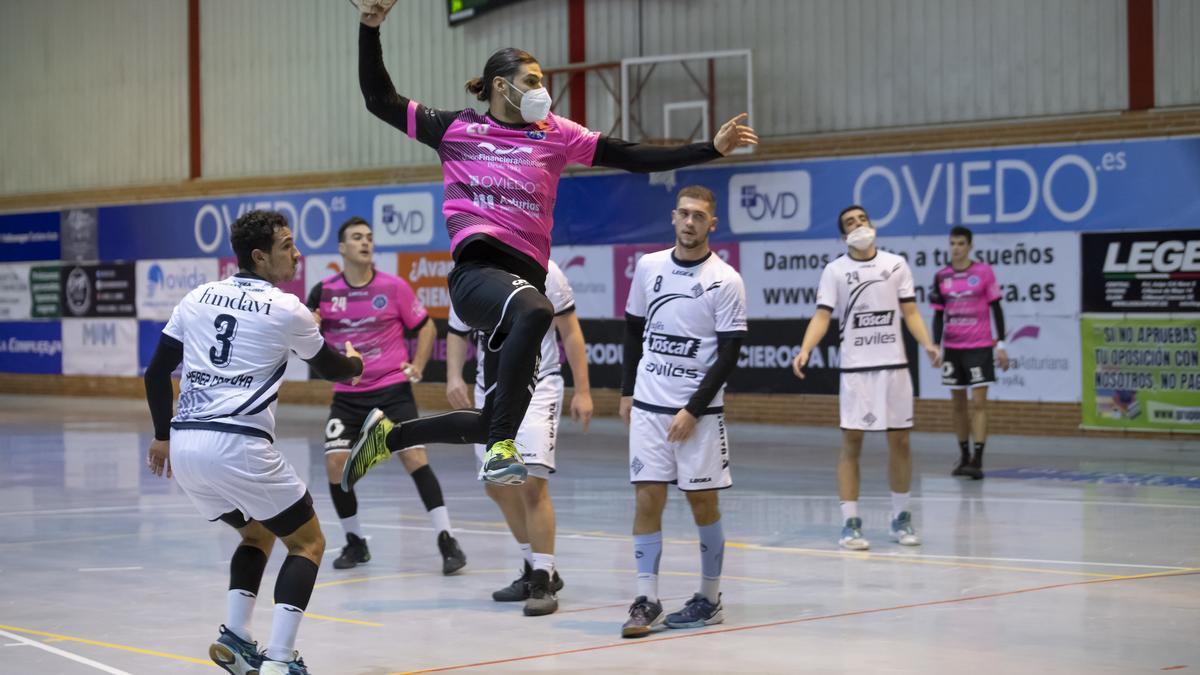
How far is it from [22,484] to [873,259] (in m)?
9.80

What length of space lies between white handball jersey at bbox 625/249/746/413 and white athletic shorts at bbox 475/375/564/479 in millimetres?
939

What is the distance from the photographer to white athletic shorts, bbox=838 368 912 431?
37.1 feet

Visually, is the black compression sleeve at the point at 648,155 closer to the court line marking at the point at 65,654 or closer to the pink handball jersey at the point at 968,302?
the court line marking at the point at 65,654

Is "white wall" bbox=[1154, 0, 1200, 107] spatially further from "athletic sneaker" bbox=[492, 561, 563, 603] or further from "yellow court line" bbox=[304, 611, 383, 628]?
"yellow court line" bbox=[304, 611, 383, 628]

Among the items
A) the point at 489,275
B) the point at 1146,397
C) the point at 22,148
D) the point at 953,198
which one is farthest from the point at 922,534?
the point at 22,148

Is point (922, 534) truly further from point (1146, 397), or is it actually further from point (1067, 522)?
point (1146, 397)

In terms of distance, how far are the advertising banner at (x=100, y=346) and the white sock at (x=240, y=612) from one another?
961 inches

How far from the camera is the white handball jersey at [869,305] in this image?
11.4m

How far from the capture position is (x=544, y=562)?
8.94 m

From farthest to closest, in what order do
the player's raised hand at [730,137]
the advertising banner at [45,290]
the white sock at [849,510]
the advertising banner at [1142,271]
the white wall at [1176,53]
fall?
the advertising banner at [45,290] < the white wall at [1176,53] < the advertising banner at [1142,271] < the white sock at [849,510] < the player's raised hand at [730,137]

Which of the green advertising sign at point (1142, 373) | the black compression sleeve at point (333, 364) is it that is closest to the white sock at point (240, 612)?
the black compression sleeve at point (333, 364)

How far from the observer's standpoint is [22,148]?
109ft

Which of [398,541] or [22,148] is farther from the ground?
[22,148]

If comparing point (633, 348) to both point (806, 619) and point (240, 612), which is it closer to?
point (806, 619)
